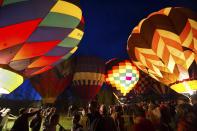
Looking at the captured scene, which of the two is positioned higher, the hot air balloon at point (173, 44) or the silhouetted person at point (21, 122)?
the hot air balloon at point (173, 44)

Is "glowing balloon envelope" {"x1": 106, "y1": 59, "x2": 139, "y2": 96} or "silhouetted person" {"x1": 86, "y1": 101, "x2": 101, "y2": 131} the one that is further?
"glowing balloon envelope" {"x1": 106, "y1": 59, "x2": 139, "y2": 96}

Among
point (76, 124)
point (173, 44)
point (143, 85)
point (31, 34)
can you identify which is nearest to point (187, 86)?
point (173, 44)

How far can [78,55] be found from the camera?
59.1 feet

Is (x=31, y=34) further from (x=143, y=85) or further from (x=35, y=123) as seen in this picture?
(x=143, y=85)

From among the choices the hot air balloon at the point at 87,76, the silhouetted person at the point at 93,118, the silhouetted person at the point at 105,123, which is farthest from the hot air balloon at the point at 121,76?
the silhouetted person at the point at 105,123

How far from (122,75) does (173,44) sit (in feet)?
20.7

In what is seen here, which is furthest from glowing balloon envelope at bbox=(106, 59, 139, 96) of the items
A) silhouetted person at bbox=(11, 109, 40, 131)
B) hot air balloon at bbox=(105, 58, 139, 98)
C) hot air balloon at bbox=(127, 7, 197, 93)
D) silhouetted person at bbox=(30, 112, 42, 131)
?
silhouetted person at bbox=(11, 109, 40, 131)

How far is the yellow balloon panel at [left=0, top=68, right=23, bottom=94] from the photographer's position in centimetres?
614

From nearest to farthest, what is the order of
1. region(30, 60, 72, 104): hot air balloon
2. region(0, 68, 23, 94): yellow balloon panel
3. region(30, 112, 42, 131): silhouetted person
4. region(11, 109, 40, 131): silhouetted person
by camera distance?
region(11, 109, 40, 131): silhouetted person
region(30, 112, 42, 131): silhouetted person
region(0, 68, 23, 94): yellow balloon panel
region(30, 60, 72, 104): hot air balloon

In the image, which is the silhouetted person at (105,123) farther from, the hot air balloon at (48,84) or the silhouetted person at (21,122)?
the hot air balloon at (48,84)

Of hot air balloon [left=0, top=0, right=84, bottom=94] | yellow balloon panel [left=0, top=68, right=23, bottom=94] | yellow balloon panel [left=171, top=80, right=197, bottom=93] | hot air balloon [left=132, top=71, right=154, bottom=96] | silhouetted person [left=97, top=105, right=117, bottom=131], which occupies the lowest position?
silhouetted person [left=97, top=105, right=117, bottom=131]

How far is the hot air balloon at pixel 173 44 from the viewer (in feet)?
35.3

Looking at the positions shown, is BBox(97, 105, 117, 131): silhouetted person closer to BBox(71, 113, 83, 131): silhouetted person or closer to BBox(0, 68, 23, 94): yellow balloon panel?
BBox(71, 113, 83, 131): silhouetted person

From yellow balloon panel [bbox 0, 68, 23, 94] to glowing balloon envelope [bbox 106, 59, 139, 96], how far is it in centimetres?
1095
